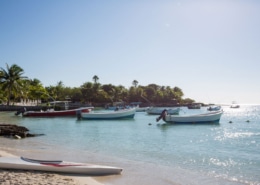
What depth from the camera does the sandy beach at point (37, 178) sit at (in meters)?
7.47

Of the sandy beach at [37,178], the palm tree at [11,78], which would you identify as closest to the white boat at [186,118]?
the sandy beach at [37,178]

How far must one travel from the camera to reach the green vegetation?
66.0m

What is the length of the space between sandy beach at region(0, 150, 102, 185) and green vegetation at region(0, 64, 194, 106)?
61.4m

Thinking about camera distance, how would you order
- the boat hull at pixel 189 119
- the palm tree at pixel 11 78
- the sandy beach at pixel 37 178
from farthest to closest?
the palm tree at pixel 11 78 < the boat hull at pixel 189 119 < the sandy beach at pixel 37 178

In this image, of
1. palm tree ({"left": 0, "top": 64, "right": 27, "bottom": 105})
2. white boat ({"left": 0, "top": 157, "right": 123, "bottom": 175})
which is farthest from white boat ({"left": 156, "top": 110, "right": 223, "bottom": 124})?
palm tree ({"left": 0, "top": 64, "right": 27, "bottom": 105})

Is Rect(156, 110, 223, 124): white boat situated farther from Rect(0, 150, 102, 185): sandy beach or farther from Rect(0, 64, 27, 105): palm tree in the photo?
Rect(0, 64, 27, 105): palm tree

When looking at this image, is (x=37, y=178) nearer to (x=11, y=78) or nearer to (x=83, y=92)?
(x=11, y=78)

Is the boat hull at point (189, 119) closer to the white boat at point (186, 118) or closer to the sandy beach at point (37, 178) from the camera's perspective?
the white boat at point (186, 118)

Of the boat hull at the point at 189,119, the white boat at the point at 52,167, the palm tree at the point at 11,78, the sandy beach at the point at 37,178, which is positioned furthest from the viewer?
the palm tree at the point at 11,78

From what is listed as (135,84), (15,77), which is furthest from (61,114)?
(135,84)

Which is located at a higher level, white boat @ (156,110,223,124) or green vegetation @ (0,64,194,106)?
green vegetation @ (0,64,194,106)

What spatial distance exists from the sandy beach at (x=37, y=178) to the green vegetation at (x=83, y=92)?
201 feet

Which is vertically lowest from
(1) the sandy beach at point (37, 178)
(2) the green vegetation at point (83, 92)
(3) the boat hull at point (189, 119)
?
(3) the boat hull at point (189, 119)

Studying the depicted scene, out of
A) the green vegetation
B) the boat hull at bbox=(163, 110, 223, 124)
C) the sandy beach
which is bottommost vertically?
the boat hull at bbox=(163, 110, 223, 124)
